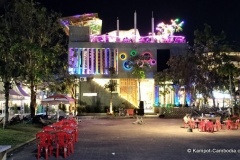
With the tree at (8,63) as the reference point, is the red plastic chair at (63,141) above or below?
below

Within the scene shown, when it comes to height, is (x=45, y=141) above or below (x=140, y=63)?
below

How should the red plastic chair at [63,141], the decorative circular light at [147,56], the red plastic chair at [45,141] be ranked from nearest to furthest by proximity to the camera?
the red plastic chair at [45,141], the red plastic chair at [63,141], the decorative circular light at [147,56]

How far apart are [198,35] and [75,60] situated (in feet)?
67.9

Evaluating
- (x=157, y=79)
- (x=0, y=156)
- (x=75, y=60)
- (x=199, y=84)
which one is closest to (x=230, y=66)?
(x=199, y=84)

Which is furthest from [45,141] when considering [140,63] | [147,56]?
[147,56]

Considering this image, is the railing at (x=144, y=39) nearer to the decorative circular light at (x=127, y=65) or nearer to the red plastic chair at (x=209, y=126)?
the decorative circular light at (x=127, y=65)

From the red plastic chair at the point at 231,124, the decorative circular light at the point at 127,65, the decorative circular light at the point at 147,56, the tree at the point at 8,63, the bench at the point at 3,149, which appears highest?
the decorative circular light at the point at 147,56

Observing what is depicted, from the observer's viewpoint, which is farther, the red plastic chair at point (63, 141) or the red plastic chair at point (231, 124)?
the red plastic chair at point (231, 124)

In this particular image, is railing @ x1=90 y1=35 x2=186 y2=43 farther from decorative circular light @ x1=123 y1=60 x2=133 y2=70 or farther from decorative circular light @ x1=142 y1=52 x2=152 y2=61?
decorative circular light @ x1=123 y1=60 x2=133 y2=70

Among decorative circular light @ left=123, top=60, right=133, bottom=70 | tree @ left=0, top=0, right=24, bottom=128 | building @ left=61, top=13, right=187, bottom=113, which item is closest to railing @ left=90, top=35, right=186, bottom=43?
building @ left=61, top=13, right=187, bottom=113

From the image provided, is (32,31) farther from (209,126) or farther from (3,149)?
(3,149)

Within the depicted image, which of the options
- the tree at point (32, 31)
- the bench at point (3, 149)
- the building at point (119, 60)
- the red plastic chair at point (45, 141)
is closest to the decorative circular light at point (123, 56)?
the building at point (119, 60)

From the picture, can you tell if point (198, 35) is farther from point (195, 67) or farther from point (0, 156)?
point (0, 156)

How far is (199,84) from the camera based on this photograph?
44.3 metres
